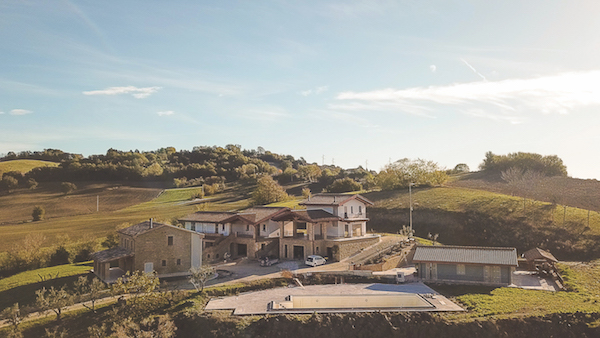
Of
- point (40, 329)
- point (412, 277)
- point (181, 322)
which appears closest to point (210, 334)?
point (181, 322)

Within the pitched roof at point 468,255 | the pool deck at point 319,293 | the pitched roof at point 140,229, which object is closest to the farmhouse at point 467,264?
the pitched roof at point 468,255

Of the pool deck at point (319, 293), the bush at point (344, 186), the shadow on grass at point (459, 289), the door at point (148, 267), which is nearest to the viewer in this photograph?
the pool deck at point (319, 293)

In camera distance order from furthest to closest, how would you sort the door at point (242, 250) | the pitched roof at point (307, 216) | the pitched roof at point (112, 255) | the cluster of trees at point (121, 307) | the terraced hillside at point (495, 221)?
1. the terraced hillside at point (495, 221)
2. the door at point (242, 250)
3. the pitched roof at point (307, 216)
4. the pitched roof at point (112, 255)
5. the cluster of trees at point (121, 307)

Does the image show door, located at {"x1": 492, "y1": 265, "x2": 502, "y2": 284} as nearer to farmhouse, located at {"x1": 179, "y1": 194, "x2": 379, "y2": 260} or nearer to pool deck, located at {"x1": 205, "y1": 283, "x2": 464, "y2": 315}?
pool deck, located at {"x1": 205, "y1": 283, "x2": 464, "y2": 315}

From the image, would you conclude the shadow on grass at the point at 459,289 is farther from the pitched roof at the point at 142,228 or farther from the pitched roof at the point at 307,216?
the pitched roof at the point at 142,228

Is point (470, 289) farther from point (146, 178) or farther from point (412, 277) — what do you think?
point (146, 178)

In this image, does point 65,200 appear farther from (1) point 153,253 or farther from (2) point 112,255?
(1) point 153,253

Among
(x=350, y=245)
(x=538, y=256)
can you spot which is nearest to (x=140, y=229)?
(x=350, y=245)

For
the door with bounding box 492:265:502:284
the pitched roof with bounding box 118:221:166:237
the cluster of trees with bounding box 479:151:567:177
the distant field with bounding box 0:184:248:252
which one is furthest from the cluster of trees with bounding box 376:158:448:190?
the pitched roof with bounding box 118:221:166:237
